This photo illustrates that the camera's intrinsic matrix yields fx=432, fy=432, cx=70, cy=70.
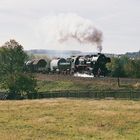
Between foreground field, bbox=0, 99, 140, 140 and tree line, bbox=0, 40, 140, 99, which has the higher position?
tree line, bbox=0, 40, 140, 99

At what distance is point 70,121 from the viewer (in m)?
40.6

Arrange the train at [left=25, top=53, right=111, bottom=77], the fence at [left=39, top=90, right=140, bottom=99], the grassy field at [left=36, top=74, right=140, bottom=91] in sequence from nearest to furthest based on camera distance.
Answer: the fence at [left=39, top=90, right=140, bottom=99] → the grassy field at [left=36, top=74, right=140, bottom=91] → the train at [left=25, top=53, right=111, bottom=77]

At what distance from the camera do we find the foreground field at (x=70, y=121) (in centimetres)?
3331

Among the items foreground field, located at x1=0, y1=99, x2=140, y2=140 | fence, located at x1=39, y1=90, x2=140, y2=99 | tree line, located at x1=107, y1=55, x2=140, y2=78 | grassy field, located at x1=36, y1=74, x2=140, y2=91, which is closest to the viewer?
foreground field, located at x1=0, y1=99, x2=140, y2=140

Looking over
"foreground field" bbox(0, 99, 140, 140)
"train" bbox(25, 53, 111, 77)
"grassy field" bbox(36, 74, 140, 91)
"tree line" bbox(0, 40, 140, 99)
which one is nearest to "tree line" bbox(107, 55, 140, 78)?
"tree line" bbox(0, 40, 140, 99)

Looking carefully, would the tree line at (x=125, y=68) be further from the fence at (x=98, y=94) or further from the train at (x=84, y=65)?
the fence at (x=98, y=94)

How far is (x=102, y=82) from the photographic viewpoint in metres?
82.9

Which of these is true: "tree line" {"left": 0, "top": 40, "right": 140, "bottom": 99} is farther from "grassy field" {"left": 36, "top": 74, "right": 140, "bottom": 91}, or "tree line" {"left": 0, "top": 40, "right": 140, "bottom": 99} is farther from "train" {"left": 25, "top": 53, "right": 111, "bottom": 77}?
"grassy field" {"left": 36, "top": 74, "right": 140, "bottom": 91}

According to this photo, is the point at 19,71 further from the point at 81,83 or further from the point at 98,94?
the point at 98,94

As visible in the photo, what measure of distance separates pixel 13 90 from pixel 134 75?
31636 mm

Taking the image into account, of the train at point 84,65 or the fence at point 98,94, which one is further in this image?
the train at point 84,65

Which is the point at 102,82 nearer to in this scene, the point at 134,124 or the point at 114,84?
the point at 114,84

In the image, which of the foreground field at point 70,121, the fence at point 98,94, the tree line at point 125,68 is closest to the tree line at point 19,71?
the tree line at point 125,68

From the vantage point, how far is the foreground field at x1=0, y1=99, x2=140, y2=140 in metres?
33.3
